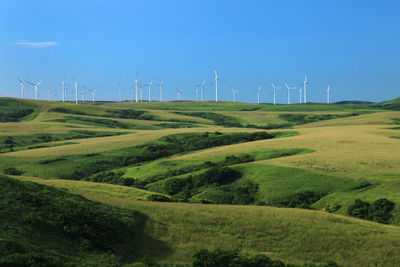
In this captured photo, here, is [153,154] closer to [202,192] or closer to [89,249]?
[202,192]

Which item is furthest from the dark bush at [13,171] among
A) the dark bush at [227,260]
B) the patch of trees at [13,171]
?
the dark bush at [227,260]

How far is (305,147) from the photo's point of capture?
4306 inches

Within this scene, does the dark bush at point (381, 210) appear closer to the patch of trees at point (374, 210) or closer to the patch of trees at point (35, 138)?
the patch of trees at point (374, 210)

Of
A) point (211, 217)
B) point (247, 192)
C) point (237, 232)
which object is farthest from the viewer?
point (247, 192)

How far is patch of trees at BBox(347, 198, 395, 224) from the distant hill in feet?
103

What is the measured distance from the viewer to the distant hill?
29344 millimetres

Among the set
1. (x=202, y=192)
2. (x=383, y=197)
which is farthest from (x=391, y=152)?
(x=202, y=192)

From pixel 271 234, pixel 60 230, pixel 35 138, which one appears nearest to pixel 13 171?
pixel 35 138

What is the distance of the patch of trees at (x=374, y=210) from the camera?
188ft

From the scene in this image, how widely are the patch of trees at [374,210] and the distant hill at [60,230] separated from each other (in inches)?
1231

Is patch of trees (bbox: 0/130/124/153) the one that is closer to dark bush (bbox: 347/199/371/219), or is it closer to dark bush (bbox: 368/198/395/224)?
dark bush (bbox: 347/199/371/219)

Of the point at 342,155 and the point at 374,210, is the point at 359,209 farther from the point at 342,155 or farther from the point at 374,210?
the point at 342,155

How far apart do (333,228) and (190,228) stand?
1332 cm

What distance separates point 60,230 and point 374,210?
4107 centimetres
